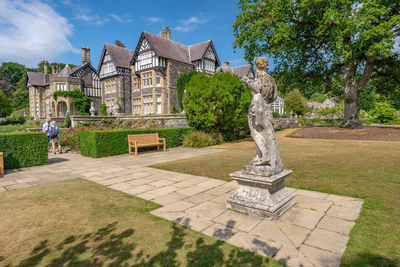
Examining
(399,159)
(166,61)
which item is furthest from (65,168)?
(166,61)

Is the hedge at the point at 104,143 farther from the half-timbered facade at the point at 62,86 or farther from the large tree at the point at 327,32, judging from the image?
the half-timbered facade at the point at 62,86

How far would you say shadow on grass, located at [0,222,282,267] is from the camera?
102 inches

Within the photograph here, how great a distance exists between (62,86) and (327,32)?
35.9m

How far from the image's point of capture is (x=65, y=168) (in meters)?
8.03

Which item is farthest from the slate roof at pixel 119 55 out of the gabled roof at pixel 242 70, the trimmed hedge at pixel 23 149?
the trimmed hedge at pixel 23 149

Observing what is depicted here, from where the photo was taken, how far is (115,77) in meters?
32.5

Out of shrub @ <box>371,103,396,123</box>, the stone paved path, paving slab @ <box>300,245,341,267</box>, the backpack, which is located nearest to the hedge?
the backpack

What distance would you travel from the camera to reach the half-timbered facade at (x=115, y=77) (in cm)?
3198

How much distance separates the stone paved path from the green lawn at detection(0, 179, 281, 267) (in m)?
0.27

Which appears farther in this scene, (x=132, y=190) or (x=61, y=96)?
(x=61, y=96)

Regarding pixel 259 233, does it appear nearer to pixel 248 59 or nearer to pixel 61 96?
pixel 248 59

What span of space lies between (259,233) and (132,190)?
324 centimetres

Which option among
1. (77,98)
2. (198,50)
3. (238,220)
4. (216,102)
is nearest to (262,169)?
(238,220)

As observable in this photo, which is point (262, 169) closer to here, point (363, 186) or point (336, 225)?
point (336, 225)
